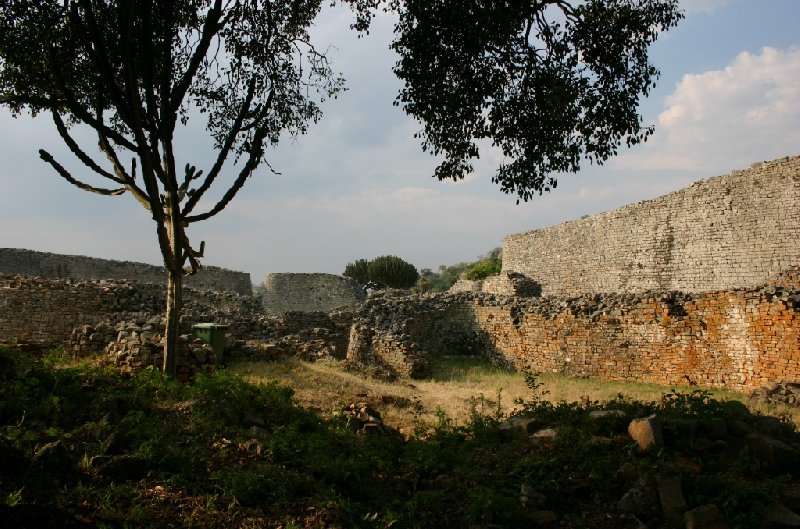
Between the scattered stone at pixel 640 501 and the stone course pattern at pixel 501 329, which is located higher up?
the stone course pattern at pixel 501 329

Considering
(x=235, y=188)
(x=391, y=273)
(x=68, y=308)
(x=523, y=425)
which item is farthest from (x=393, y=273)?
(x=523, y=425)

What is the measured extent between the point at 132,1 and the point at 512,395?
10.2m

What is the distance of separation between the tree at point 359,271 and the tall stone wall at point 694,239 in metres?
25.8

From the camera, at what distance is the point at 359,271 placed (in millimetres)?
55281

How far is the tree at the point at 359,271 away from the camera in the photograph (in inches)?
2158

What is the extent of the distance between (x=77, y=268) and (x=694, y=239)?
31.1m

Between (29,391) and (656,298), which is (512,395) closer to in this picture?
(656,298)

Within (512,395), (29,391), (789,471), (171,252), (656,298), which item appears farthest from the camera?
(656,298)

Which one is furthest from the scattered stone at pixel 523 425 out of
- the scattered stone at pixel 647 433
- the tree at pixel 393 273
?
the tree at pixel 393 273

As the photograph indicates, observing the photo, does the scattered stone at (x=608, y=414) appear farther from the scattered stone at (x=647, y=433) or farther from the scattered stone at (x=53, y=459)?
the scattered stone at (x=53, y=459)

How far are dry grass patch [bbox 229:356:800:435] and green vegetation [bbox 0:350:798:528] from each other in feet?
5.79

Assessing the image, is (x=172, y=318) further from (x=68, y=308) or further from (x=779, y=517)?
(x=68, y=308)

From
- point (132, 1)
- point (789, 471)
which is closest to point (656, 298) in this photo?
point (789, 471)

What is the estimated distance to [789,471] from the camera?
5.77m
